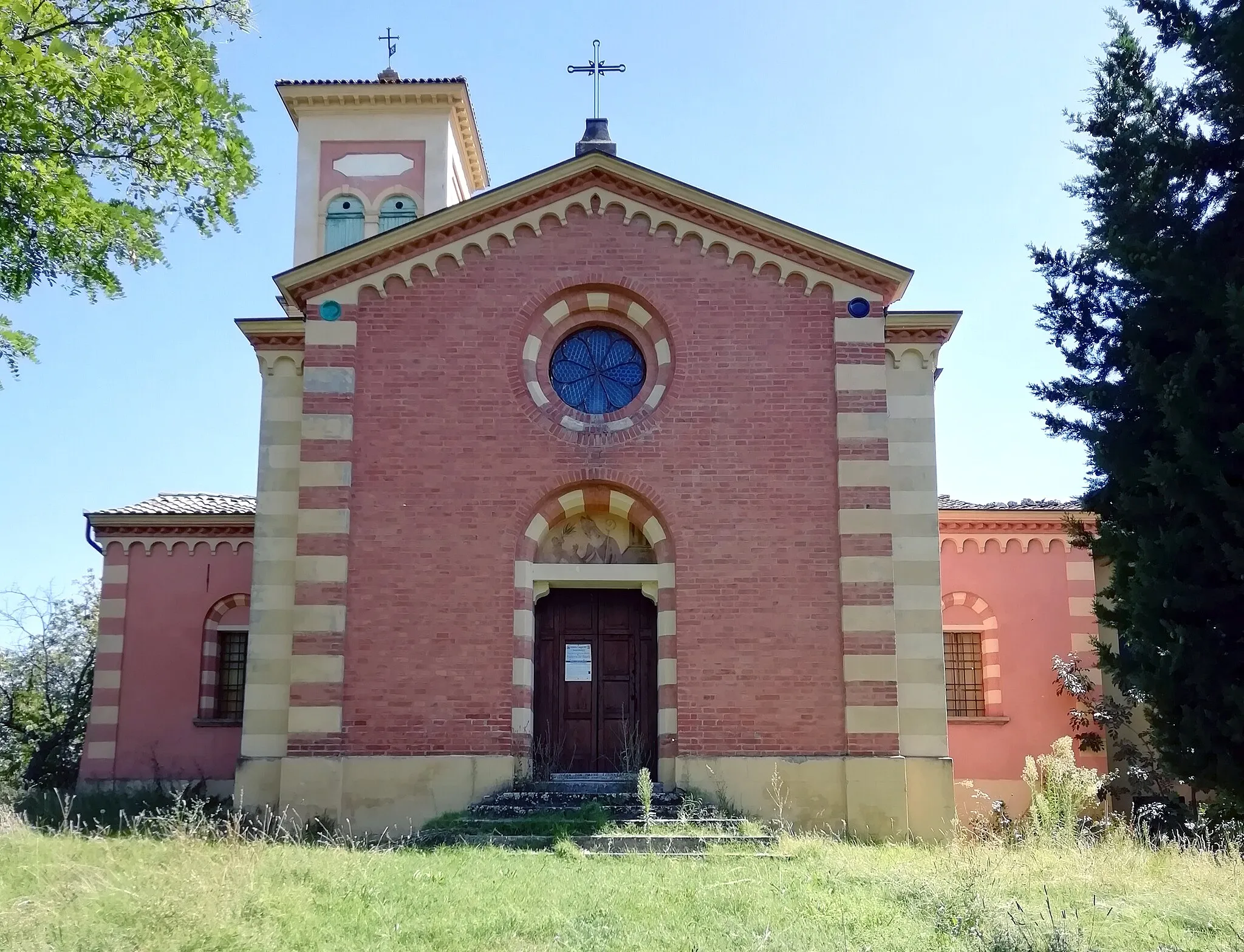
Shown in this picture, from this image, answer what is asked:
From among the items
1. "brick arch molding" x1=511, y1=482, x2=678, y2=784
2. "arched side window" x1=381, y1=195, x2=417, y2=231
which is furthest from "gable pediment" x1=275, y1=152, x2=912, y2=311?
"arched side window" x1=381, y1=195, x2=417, y2=231

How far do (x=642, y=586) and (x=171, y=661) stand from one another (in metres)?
8.55

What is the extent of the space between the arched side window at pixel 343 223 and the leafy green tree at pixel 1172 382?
1636 cm

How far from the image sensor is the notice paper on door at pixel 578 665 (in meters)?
16.2

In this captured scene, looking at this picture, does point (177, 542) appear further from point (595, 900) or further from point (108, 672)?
point (595, 900)

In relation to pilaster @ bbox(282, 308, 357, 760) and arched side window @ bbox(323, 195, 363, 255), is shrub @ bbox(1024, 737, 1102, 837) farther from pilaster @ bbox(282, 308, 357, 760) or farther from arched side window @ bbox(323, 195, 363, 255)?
arched side window @ bbox(323, 195, 363, 255)

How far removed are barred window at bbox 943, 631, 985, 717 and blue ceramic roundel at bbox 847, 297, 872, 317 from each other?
6711 millimetres

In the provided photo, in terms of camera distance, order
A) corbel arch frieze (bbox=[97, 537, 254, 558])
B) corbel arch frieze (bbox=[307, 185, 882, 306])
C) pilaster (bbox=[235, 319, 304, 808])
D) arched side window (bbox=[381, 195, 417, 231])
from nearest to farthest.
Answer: pilaster (bbox=[235, 319, 304, 808]) < corbel arch frieze (bbox=[307, 185, 882, 306]) < corbel arch frieze (bbox=[97, 537, 254, 558]) < arched side window (bbox=[381, 195, 417, 231])

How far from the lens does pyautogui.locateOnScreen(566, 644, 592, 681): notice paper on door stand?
16188 mm

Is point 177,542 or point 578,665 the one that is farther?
point 177,542

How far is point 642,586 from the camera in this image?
15891 millimetres

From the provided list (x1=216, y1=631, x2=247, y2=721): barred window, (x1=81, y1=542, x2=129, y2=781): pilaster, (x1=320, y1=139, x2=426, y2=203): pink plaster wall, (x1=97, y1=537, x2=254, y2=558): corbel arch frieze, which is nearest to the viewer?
(x1=81, y1=542, x2=129, y2=781): pilaster

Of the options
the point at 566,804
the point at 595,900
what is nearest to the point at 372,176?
the point at 566,804

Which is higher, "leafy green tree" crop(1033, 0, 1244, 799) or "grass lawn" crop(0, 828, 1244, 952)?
"leafy green tree" crop(1033, 0, 1244, 799)

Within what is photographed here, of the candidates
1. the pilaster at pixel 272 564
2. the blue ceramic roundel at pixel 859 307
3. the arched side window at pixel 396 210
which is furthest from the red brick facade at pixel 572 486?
the arched side window at pixel 396 210
